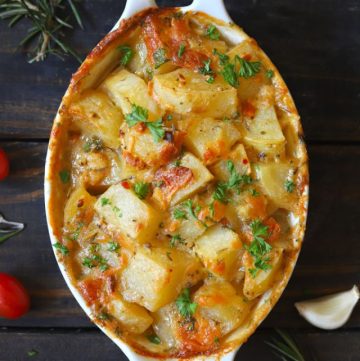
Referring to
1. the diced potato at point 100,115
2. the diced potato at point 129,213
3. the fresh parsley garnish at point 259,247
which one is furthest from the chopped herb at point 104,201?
the fresh parsley garnish at point 259,247

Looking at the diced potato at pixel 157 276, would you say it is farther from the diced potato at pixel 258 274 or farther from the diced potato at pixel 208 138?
the diced potato at pixel 208 138

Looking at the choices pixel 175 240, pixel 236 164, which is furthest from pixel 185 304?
pixel 236 164

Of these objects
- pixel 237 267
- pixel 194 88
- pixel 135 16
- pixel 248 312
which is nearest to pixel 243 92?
pixel 194 88

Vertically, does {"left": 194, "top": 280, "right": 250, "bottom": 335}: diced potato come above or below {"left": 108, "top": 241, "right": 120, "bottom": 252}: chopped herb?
below

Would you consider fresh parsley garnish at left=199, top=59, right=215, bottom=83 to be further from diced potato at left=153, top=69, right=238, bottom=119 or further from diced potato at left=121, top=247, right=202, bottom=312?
diced potato at left=121, top=247, right=202, bottom=312

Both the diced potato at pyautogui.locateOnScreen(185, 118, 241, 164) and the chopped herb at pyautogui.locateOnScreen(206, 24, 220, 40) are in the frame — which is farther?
the chopped herb at pyautogui.locateOnScreen(206, 24, 220, 40)

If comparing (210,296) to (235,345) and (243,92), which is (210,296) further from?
(243,92)

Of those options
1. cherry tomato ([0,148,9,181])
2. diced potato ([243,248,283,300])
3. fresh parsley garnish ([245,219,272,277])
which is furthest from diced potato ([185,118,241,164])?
cherry tomato ([0,148,9,181])
